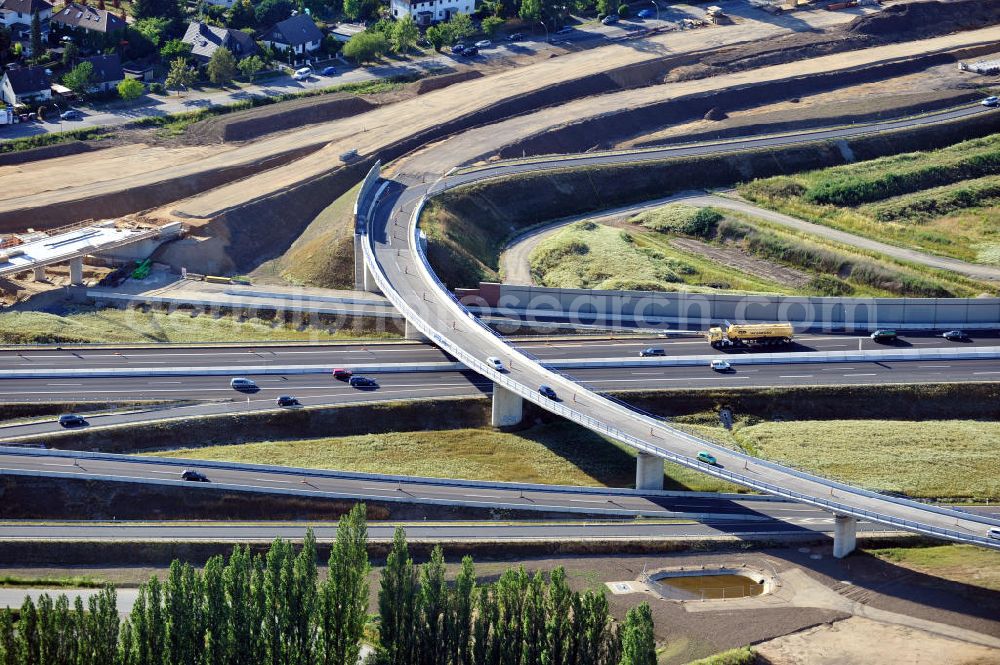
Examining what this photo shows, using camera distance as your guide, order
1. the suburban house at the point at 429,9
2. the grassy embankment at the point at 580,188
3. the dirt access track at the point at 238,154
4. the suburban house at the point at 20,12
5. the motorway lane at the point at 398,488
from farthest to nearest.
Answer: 1. the suburban house at the point at 429,9
2. the suburban house at the point at 20,12
3. the dirt access track at the point at 238,154
4. the grassy embankment at the point at 580,188
5. the motorway lane at the point at 398,488

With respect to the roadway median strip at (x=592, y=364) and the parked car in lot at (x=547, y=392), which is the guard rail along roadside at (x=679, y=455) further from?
the roadway median strip at (x=592, y=364)

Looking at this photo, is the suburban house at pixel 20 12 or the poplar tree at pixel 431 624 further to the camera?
the suburban house at pixel 20 12

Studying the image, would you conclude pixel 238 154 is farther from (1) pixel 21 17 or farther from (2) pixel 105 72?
(1) pixel 21 17

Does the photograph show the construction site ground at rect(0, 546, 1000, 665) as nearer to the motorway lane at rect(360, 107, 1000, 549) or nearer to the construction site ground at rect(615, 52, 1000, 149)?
the motorway lane at rect(360, 107, 1000, 549)

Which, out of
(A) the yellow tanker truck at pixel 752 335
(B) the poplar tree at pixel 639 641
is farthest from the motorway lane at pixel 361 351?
(B) the poplar tree at pixel 639 641

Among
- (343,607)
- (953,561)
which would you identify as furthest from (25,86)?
(953,561)
